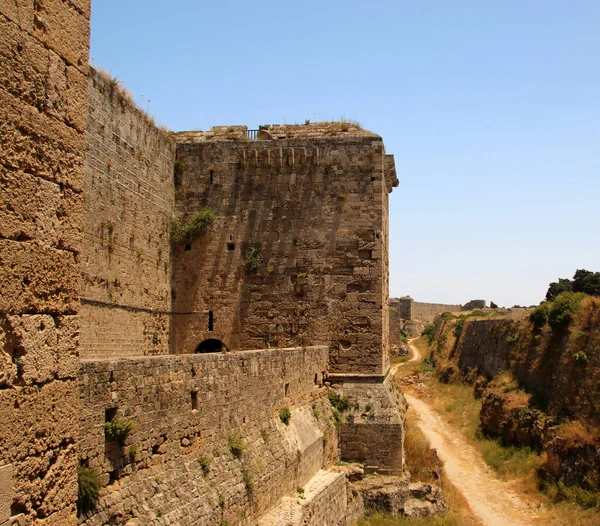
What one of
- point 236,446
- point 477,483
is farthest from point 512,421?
point 236,446

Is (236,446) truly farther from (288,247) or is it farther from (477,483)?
(477,483)

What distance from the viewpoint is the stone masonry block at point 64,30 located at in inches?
153

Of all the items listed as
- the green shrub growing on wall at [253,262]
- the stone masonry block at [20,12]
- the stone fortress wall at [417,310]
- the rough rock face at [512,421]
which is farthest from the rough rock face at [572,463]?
the stone fortress wall at [417,310]

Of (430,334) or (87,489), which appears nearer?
(87,489)

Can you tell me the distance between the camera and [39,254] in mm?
3797

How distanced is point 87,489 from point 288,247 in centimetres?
1028

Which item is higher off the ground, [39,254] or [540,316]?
[39,254]

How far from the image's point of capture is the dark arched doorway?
15.6m

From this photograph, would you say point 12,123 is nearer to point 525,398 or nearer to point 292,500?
point 292,500

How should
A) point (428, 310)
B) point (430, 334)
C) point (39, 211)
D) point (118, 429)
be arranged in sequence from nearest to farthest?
point (39, 211), point (118, 429), point (430, 334), point (428, 310)

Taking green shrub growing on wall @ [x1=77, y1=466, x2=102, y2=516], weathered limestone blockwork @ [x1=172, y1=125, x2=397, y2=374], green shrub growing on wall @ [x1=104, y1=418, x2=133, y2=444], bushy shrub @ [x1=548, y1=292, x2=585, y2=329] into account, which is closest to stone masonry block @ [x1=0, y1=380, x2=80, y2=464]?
green shrub growing on wall @ [x1=77, y1=466, x2=102, y2=516]

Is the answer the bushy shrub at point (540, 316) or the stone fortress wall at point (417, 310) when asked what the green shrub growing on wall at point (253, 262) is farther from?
the stone fortress wall at point (417, 310)

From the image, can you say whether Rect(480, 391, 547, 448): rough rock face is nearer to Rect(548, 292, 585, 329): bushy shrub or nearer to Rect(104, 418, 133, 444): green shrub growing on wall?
Rect(548, 292, 585, 329): bushy shrub

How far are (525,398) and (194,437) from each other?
16.6 m
